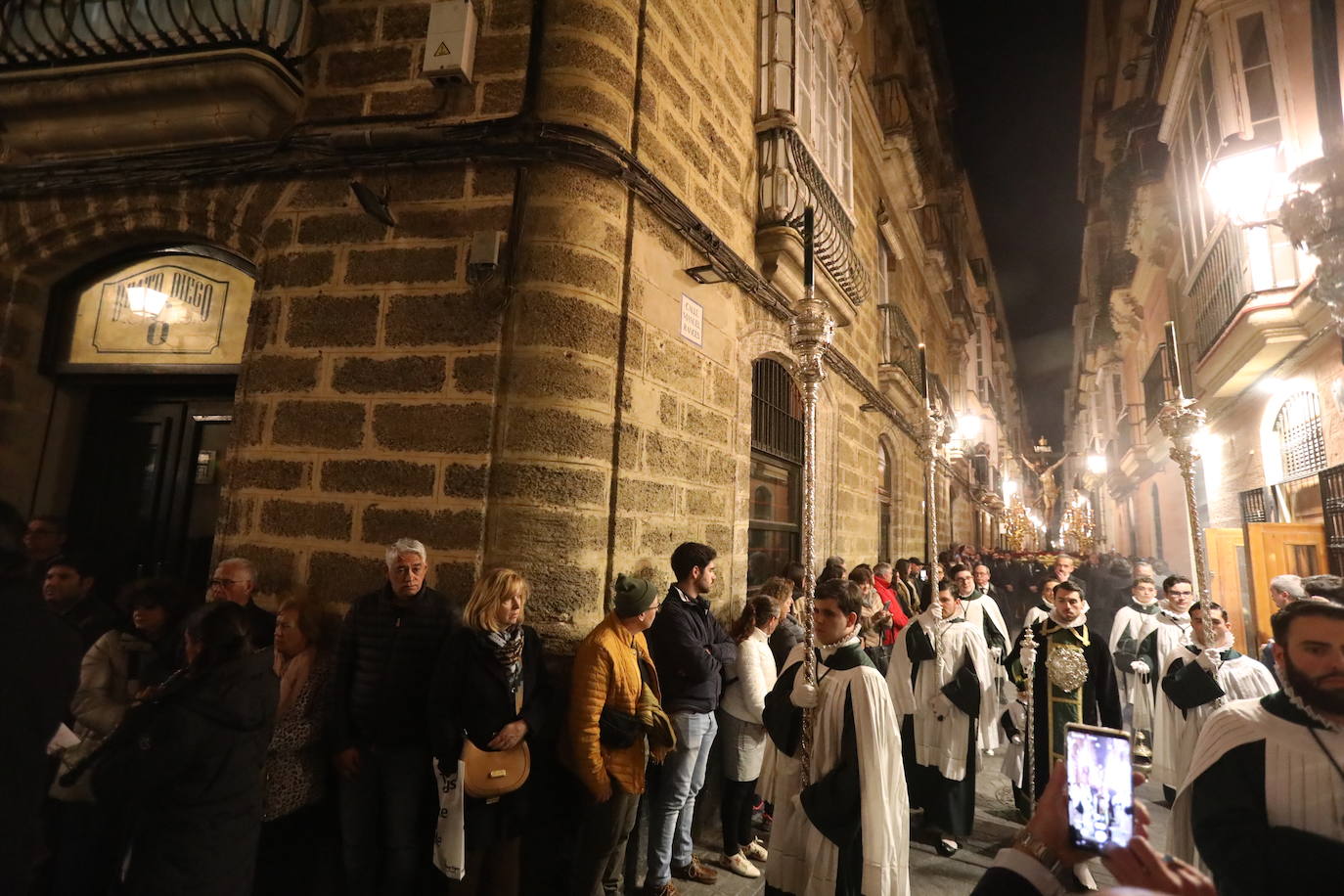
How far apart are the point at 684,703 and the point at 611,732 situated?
2.09ft

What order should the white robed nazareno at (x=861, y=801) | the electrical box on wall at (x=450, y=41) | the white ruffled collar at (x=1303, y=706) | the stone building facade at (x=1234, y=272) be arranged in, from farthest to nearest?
1. the stone building facade at (x=1234, y=272)
2. the electrical box on wall at (x=450, y=41)
3. the white robed nazareno at (x=861, y=801)
4. the white ruffled collar at (x=1303, y=706)

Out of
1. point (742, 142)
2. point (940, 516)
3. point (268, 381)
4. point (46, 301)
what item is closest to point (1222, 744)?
point (268, 381)

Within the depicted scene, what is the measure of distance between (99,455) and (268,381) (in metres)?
1.99

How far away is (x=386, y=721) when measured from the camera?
123 inches

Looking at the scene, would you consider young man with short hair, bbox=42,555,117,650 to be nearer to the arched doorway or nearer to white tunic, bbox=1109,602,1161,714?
the arched doorway

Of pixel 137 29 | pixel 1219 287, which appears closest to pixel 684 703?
pixel 137 29

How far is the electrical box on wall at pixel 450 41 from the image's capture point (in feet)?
13.2

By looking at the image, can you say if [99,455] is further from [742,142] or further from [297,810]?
[742,142]

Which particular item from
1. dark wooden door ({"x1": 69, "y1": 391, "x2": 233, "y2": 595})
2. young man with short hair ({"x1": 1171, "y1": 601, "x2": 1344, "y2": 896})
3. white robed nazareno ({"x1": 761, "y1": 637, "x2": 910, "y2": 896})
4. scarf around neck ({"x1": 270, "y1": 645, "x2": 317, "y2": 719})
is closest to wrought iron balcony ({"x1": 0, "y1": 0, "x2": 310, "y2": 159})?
dark wooden door ({"x1": 69, "y1": 391, "x2": 233, "y2": 595})

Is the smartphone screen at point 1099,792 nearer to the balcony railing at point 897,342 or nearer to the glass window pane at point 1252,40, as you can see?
the glass window pane at point 1252,40

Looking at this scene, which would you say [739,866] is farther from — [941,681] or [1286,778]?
[1286,778]

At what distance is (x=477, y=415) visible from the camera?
374 cm

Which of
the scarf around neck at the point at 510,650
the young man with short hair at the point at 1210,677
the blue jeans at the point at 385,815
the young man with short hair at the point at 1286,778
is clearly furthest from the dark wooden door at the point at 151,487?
the young man with short hair at the point at 1210,677

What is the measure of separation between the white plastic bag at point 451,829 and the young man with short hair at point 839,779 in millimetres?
1416
